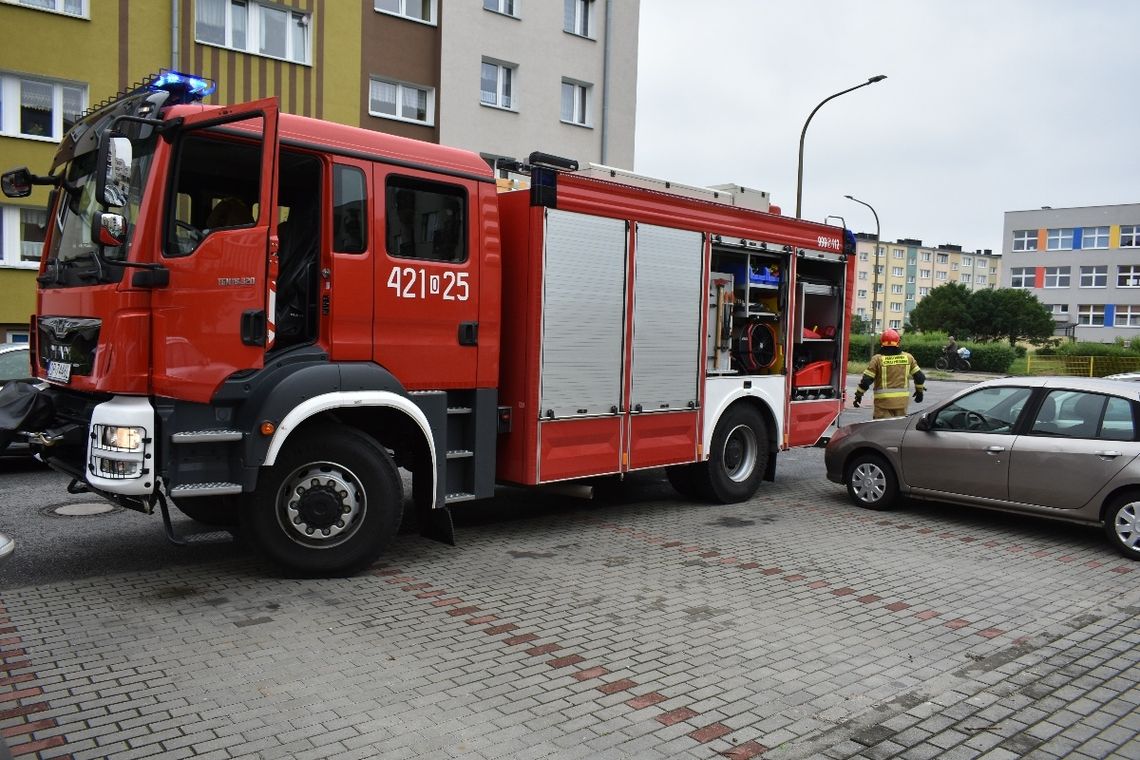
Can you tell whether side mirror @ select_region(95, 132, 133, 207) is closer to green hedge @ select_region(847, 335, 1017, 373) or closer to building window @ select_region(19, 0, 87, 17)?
building window @ select_region(19, 0, 87, 17)

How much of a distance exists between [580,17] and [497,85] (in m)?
4.02

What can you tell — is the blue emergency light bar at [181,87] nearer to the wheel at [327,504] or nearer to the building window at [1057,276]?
the wheel at [327,504]

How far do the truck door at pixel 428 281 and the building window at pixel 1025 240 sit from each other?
86552 millimetres

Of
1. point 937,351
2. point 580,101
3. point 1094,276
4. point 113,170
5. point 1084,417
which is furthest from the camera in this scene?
point 1094,276

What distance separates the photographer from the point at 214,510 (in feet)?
20.9

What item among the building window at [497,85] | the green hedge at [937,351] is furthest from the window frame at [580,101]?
the green hedge at [937,351]

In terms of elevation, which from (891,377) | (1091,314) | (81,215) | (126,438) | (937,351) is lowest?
(126,438)

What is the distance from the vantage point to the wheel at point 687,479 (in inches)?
362

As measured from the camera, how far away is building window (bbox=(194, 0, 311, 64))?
1898 cm

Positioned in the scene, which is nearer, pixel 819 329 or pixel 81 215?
pixel 81 215

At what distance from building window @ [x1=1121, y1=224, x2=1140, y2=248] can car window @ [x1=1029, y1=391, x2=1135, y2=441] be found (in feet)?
266

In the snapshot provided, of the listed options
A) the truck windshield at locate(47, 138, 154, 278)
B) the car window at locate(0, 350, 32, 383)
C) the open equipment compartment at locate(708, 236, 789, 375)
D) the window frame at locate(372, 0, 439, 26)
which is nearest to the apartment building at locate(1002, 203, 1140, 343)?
the window frame at locate(372, 0, 439, 26)

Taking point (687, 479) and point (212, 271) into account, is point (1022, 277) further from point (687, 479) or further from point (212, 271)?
point (212, 271)

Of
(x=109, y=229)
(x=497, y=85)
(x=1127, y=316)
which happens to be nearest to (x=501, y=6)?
(x=497, y=85)
